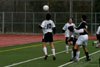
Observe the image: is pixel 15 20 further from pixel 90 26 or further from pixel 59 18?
pixel 90 26

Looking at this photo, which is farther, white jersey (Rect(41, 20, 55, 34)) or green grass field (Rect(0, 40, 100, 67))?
white jersey (Rect(41, 20, 55, 34))

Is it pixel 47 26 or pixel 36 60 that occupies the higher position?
pixel 47 26

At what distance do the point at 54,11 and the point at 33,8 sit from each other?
11.8 ft

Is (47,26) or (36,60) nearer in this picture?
(36,60)

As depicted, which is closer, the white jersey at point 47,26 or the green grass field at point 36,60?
the green grass field at point 36,60

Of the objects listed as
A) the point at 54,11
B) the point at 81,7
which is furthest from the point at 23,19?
the point at 81,7

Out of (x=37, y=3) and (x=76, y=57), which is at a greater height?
(x=37, y=3)

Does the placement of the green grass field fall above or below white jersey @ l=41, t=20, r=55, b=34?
below

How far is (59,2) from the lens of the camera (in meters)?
53.2

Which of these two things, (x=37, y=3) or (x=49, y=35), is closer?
(x=49, y=35)

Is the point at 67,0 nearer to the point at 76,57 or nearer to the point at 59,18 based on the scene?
the point at 59,18

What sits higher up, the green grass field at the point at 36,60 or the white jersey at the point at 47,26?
the white jersey at the point at 47,26

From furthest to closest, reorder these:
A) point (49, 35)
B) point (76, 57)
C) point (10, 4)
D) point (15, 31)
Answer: point (10, 4) < point (15, 31) < point (49, 35) < point (76, 57)

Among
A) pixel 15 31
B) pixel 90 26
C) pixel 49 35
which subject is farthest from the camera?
pixel 15 31
